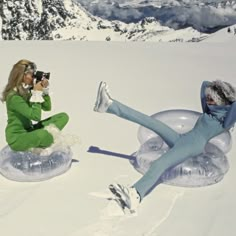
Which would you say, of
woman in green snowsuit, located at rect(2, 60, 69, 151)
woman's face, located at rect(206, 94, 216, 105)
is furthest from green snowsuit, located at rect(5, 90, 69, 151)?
woman's face, located at rect(206, 94, 216, 105)

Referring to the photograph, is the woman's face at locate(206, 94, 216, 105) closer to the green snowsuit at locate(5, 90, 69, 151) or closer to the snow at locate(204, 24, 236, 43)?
the green snowsuit at locate(5, 90, 69, 151)

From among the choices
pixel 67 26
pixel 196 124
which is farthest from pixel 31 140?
pixel 67 26

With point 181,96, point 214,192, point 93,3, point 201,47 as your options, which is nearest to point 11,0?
point 93,3

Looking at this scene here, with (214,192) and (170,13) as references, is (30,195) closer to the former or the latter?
(214,192)

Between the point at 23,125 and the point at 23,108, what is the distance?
0.14 meters

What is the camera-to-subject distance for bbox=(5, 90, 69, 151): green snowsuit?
A: 2918 millimetres

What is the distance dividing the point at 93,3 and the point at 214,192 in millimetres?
5388

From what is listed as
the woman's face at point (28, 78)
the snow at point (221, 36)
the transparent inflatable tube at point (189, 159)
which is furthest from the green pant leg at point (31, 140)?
the snow at point (221, 36)

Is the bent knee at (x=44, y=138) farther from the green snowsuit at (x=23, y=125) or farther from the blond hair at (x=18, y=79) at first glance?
the blond hair at (x=18, y=79)

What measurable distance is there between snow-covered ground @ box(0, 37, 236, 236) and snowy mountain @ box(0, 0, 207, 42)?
1203 millimetres

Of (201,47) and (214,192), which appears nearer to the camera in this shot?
(214,192)

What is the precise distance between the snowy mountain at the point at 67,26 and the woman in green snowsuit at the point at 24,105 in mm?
4309

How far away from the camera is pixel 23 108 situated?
9.55 ft

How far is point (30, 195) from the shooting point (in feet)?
9.12
